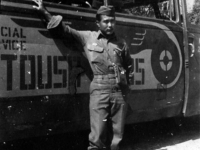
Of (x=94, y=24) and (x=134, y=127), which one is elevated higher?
(x=94, y=24)

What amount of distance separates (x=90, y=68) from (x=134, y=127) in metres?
2.32

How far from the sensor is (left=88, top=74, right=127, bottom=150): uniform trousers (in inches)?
→ 118

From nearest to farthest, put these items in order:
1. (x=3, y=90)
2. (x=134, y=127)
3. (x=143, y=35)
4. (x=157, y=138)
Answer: (x=3, y=90) → (x=143, y=35) → (x=157, y=138) → (x=134, y=127)

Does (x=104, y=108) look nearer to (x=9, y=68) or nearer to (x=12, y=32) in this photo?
(x=9, y=68)

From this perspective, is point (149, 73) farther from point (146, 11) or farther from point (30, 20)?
point (30, 20)

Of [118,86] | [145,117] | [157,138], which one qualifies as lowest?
[157,138]

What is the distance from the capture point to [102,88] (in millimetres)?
3027

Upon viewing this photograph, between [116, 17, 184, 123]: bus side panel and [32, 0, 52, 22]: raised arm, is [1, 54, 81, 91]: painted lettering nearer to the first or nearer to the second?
[32, 0, 52, 22]: raised arm

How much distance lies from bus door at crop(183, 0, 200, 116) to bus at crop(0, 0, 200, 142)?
14mm

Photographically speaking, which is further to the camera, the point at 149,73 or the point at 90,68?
the point at 149,73

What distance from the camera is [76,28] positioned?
3211 millimetres

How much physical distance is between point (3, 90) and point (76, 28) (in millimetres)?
953

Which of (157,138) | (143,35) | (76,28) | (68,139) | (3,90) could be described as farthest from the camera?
(157,138)

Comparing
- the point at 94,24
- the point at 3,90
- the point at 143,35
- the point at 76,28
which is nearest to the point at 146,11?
the point at 143,35
